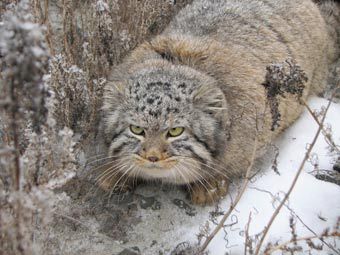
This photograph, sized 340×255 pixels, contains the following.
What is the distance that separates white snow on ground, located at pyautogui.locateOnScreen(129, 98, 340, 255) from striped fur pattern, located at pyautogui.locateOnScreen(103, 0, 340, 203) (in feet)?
0.83

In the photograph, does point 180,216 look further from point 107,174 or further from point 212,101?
point 212,101

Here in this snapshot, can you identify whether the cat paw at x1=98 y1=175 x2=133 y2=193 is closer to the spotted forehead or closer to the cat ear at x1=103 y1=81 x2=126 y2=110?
the cat ear at x1=103 y1=81 x2=126 y2=110

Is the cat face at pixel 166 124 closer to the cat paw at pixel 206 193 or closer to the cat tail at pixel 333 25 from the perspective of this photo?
the cat paw at pixel 206 193

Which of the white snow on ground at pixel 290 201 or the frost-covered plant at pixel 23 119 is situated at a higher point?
the frost-covered plant at pixel 23 119

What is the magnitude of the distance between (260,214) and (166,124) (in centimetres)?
106

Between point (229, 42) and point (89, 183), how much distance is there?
1.78 m

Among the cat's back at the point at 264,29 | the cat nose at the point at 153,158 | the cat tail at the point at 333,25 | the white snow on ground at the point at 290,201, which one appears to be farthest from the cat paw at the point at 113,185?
the cat tail at the point at 333,25

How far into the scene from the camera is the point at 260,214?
402cm

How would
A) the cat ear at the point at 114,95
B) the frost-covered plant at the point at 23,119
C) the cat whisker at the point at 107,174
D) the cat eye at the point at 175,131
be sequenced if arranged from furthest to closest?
the cat whisker at the point at 107,174, the cat ear at the point at 114,95, the cat eye at the point at 175,131, the frost-covered plant at the point at 23,119

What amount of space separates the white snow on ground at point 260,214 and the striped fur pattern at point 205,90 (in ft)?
0.83

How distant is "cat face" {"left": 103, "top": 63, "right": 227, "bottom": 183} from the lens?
12.0 ft

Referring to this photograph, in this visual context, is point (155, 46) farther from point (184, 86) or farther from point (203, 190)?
point (203, 190)

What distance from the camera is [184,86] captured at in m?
3.91

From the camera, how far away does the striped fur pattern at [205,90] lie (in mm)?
3732
